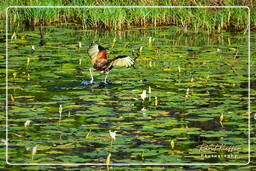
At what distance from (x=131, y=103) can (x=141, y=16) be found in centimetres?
712

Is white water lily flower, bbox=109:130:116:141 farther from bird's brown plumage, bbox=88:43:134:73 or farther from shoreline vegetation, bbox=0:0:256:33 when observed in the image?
shoreline vegetation, bbox=0:0:256:33

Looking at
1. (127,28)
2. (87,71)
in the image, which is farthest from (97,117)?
(127,28)

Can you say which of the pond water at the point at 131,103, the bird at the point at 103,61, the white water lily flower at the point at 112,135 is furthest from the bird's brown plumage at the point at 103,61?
the white water lily flower at the point at 112,135

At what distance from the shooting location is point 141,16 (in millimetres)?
16047

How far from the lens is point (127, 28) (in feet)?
52.3

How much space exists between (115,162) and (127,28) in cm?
933

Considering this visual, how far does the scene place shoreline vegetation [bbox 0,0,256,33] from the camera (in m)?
15.7

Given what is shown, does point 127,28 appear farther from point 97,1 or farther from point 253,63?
point 253,63

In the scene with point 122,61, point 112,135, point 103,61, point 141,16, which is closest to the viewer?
point 112,135

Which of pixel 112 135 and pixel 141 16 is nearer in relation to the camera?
pixel 112 135

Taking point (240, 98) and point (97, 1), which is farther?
point (97, 1)

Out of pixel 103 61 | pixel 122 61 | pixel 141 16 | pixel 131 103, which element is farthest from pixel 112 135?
pixel 141 16

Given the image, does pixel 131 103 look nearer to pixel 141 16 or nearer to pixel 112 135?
pixel 112 135

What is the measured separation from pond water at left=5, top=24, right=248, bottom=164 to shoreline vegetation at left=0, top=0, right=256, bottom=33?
1.77 m
